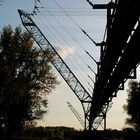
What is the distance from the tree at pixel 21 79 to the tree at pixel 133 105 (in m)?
33.8

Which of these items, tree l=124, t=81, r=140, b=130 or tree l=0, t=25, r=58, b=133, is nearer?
tree l=0, t=25, r=58, b=133

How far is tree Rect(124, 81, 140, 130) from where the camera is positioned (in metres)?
105

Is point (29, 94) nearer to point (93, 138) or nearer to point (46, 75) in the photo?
point (46, 75)

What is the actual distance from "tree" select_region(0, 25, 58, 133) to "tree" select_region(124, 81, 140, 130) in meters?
33.8

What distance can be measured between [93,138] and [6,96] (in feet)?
58.7

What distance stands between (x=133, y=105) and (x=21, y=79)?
133ft

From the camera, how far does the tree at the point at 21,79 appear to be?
7100 centimetres

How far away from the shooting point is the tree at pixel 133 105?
105m

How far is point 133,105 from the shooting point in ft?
350

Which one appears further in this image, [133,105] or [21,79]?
[133,105]

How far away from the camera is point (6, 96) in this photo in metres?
71.0

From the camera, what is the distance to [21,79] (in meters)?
73.5

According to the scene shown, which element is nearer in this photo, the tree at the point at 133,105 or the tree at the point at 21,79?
the tree at the point at 21,79

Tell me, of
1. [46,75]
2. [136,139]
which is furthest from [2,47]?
[136,139]
